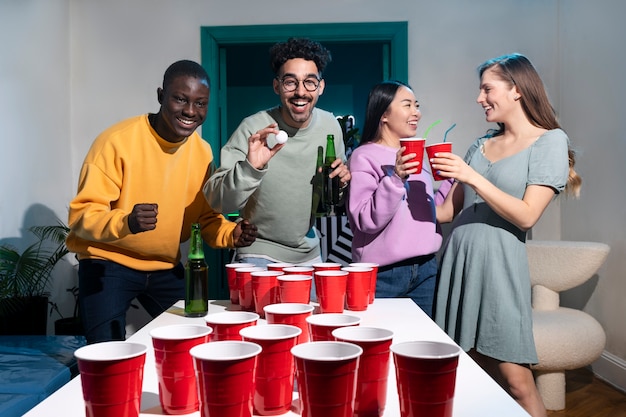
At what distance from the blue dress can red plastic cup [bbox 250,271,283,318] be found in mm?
850

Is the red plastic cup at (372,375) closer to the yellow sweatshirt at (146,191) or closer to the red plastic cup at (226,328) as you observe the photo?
the red plastic cup at (226,328)

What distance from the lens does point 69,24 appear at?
168 inches

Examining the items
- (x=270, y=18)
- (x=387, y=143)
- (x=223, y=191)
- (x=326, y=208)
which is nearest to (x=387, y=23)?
(x=270, y=18)

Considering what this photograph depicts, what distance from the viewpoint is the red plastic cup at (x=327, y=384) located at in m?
0.82

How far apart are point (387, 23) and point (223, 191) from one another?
2608 mm

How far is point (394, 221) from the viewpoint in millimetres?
2242

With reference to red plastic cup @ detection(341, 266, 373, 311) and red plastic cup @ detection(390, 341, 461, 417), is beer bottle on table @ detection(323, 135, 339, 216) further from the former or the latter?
red plastic cup @ detection(390, 341, 461, 417)

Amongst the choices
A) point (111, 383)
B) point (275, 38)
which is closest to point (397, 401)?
point (111, 383)

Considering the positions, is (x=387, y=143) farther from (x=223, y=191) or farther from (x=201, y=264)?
(x=201, y=264)

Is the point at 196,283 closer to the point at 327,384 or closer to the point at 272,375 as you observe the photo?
the point at 272,375

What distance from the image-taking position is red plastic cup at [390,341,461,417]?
2.73ft

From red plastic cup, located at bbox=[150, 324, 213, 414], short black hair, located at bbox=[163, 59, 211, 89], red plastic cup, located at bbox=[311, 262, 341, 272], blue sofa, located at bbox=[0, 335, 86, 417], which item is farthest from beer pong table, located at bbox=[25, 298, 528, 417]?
short black hair, located at bbox=[163, 59, 211, 89]

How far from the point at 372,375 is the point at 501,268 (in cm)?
131

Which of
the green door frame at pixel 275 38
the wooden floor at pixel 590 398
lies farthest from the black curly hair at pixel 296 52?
the wooden floor at pixel 590 398
